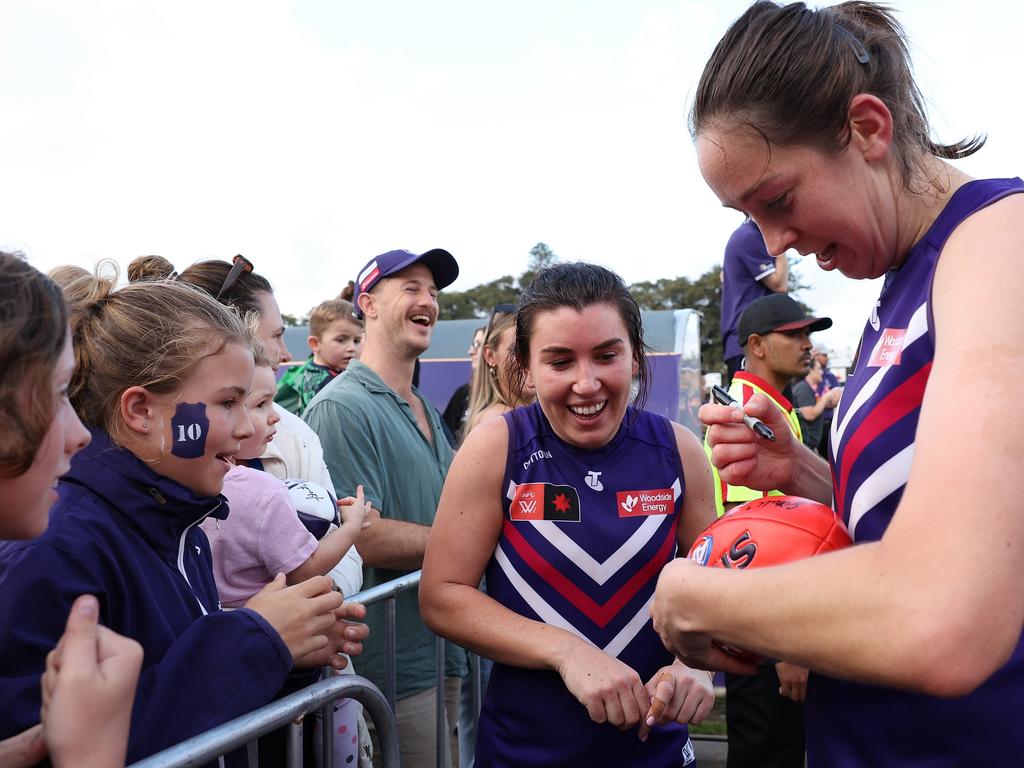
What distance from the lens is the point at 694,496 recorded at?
2502mm

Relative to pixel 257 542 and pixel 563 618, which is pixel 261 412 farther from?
pixel 563 618

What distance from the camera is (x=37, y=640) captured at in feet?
5.18

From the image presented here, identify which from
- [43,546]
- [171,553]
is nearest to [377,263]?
[171,553]

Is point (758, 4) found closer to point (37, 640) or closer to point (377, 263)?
point (37, 640)

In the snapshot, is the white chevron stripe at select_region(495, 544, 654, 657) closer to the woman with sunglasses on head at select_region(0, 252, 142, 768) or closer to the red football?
the red football

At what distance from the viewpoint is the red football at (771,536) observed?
1.58 metres

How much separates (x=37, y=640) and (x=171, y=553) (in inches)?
17.5

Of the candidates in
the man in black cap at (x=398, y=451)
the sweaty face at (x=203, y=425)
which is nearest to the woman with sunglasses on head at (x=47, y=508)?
the sweaty face at (x=203, y=425)

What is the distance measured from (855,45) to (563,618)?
1.57 meters

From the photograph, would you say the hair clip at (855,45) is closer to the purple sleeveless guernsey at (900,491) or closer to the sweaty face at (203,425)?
the purple sleeveless guernsey at (900,491)

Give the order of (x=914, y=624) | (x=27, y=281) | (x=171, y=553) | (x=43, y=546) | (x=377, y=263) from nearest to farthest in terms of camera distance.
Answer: (x=914, y=624), (x=27, y=281), (x=43, y=546), (x=171, y=553), (x=377, y=263)

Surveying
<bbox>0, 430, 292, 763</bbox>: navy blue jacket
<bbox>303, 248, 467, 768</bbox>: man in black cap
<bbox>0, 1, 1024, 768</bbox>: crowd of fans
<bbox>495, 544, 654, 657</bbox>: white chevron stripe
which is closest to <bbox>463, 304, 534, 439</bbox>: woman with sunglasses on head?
<bbox>303, 248, 467, 768</bbox>: man in black cap

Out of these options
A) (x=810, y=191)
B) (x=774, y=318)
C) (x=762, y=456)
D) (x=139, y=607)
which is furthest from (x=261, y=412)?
(x=774, y=318)

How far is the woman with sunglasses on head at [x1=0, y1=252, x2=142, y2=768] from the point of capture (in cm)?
133
